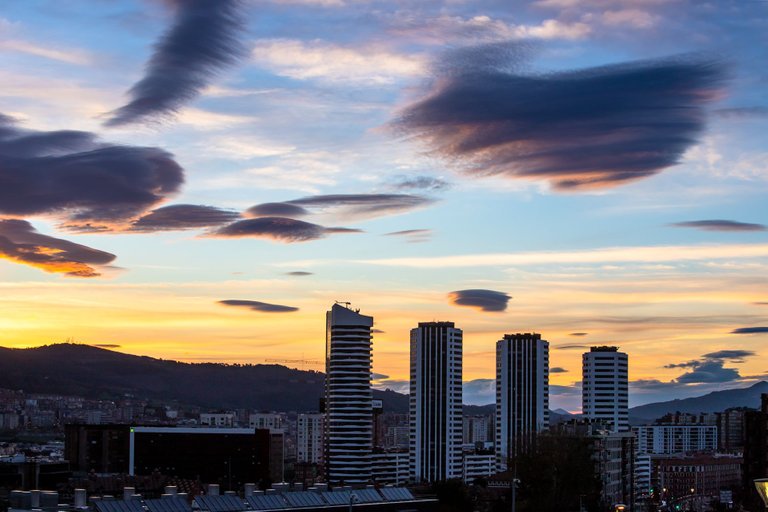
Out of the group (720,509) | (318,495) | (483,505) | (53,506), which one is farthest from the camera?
(720,509)

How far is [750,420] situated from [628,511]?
27505mm

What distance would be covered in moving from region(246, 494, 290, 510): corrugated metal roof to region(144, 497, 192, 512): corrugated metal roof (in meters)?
5.71

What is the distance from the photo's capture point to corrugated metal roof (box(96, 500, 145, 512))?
203 feet

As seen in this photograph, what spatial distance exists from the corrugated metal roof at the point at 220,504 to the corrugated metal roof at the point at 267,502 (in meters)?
0.63

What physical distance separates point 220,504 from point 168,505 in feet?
16.9

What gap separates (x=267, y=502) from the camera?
238 feet

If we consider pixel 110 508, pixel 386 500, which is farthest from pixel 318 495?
pixel 110 508

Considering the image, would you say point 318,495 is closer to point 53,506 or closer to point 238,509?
point 238,509

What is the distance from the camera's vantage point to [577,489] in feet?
332

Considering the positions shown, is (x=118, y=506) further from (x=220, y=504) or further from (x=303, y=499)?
(x=303, y=499)

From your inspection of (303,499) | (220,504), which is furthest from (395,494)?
(220,504)

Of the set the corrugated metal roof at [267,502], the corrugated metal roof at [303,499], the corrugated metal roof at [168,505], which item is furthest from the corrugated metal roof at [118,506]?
the corrugated metal roof at [303,499]

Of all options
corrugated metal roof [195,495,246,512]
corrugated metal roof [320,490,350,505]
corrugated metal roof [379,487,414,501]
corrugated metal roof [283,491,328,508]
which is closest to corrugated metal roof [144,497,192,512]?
corrugated metal roof [195,495,246,512]

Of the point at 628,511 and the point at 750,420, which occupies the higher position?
the point at 750,420
